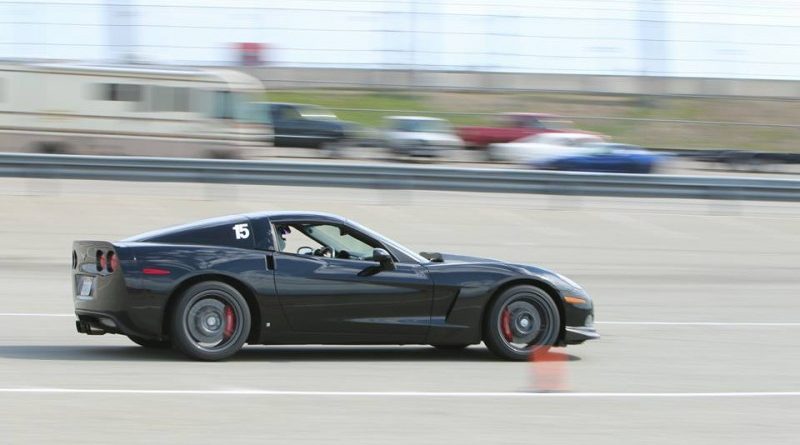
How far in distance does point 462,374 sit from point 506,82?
22148 mm

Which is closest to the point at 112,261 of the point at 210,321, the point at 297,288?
the point at 210,321

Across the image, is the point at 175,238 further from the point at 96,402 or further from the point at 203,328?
the point at 96,402

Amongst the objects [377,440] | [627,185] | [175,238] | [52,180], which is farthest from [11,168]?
[377,440]

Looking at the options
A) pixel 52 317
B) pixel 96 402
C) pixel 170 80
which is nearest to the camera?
pixel 96 402

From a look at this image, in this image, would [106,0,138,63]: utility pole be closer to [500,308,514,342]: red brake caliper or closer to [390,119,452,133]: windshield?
[390,119,452,133]: windshield

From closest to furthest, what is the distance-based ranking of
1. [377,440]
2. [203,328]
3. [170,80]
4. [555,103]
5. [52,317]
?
[377,440] → [203,328] → [52,317] → [170,80] → [555,103]

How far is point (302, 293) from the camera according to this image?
797 centimetres

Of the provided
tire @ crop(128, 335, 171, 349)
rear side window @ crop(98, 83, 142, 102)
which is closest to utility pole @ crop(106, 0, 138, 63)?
rear side window @ crop(98, 83, 142, 102)

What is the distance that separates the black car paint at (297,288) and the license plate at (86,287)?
43 millimetres

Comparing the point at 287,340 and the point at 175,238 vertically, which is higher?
the point at 175,238

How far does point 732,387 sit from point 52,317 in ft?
19.9

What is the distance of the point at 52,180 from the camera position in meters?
18.4

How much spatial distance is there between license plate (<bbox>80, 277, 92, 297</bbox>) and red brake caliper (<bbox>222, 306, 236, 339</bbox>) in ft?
3.16

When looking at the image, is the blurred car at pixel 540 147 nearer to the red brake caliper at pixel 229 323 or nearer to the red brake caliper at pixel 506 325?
the red brake caliper at pixel 506 325
